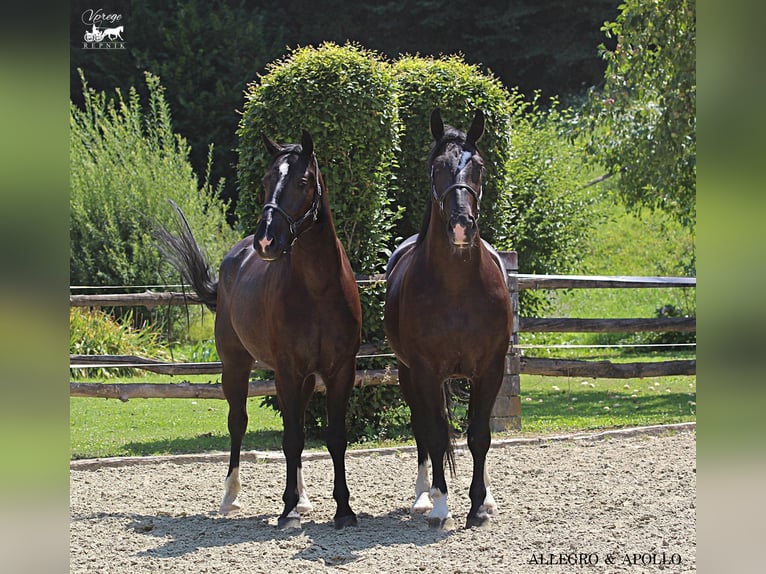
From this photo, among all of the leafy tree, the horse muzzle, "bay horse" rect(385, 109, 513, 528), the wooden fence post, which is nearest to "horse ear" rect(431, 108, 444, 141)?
"bay horse" rect(385, 109, 513, 528)

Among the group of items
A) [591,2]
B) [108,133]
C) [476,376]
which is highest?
[591,2]

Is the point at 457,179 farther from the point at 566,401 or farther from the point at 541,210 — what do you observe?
the point at 541,210

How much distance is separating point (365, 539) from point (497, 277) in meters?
1.57

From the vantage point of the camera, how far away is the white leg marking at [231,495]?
5395mm

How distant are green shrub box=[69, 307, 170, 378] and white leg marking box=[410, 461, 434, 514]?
6.28 meters

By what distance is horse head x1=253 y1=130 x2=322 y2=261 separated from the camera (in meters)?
4.45

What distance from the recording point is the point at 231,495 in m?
5.44

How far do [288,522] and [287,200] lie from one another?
174cm

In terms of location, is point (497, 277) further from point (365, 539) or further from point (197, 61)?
point (197, 61)

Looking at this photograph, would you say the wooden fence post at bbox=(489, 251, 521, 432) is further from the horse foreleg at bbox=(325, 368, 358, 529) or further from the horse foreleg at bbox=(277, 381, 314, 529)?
the horse foreleg at bbox=(277, 381, 314, 529)

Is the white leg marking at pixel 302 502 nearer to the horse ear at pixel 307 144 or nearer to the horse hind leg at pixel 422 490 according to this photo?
the horse hind leg at pixel 422 490

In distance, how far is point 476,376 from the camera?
16.0 ft
